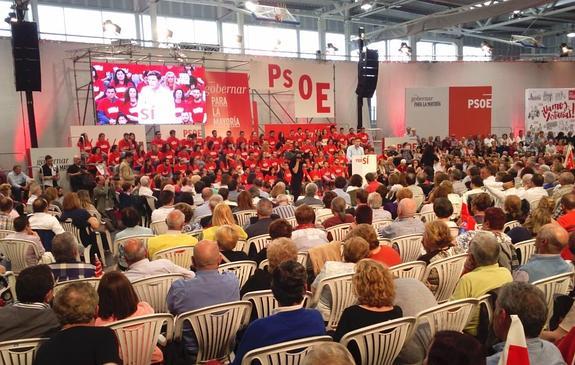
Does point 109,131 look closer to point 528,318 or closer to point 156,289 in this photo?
point 156,289

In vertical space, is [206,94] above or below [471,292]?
above

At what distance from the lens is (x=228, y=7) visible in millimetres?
18344

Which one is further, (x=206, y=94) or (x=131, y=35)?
(x=131, y=35)

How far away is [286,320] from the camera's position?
8.10 ft

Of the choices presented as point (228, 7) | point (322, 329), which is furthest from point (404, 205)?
point (228, 7)

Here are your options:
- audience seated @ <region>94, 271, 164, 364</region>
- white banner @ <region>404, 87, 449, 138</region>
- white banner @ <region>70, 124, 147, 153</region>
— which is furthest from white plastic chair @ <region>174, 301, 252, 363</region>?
white banner @ <region>404, 87, 449, 138</region>

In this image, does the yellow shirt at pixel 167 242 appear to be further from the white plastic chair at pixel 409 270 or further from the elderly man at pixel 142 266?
the white plastic chair at pixel 409 270

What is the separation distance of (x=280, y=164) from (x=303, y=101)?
177 inches

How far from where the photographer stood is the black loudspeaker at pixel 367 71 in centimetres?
1675

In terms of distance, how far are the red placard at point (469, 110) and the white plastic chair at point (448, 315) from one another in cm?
1799

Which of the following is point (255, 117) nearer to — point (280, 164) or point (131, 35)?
point (280, 164)

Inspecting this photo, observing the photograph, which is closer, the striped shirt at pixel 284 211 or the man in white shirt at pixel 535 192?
the striped shirt at pixel 284 211

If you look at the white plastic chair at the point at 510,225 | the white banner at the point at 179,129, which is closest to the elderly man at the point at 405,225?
the white plastic chair at the point at 510,225

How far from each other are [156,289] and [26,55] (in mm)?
9169
